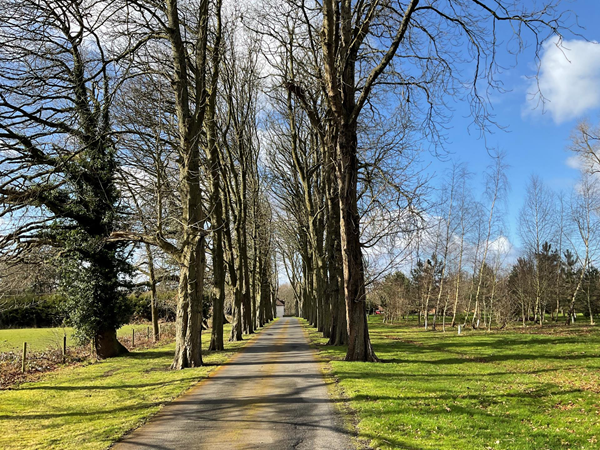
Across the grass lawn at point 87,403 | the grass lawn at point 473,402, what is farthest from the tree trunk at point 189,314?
the grass lawn at point 473,402

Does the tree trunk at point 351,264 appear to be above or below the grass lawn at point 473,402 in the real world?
above

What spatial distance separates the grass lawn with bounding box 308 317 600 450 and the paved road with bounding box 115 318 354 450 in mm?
620

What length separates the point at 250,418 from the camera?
7062 mm

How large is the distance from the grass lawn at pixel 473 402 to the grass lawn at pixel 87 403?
3772 mm

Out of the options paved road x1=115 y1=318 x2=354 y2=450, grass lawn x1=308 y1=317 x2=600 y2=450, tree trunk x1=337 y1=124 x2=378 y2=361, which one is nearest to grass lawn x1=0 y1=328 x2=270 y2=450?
paved road x1=115 y1=318 x2=354 y2=450

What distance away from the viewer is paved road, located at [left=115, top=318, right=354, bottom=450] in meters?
5.81

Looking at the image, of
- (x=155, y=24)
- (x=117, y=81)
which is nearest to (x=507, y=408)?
(x=117, y=81)

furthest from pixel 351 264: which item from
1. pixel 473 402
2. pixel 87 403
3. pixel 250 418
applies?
pixel 87 403

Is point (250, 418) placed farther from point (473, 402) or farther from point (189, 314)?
point (189, 314)

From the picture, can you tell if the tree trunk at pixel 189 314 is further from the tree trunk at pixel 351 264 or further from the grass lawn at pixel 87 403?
the tree trunk at pixel 351 264

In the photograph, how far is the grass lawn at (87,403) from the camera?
6.26 metres

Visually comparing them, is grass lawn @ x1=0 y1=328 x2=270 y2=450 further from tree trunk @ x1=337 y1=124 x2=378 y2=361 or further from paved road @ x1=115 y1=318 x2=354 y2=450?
tree trunk @ x1=337 y1=124 x2=378 y2=361

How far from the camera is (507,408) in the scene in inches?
313

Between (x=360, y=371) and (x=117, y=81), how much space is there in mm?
10225
